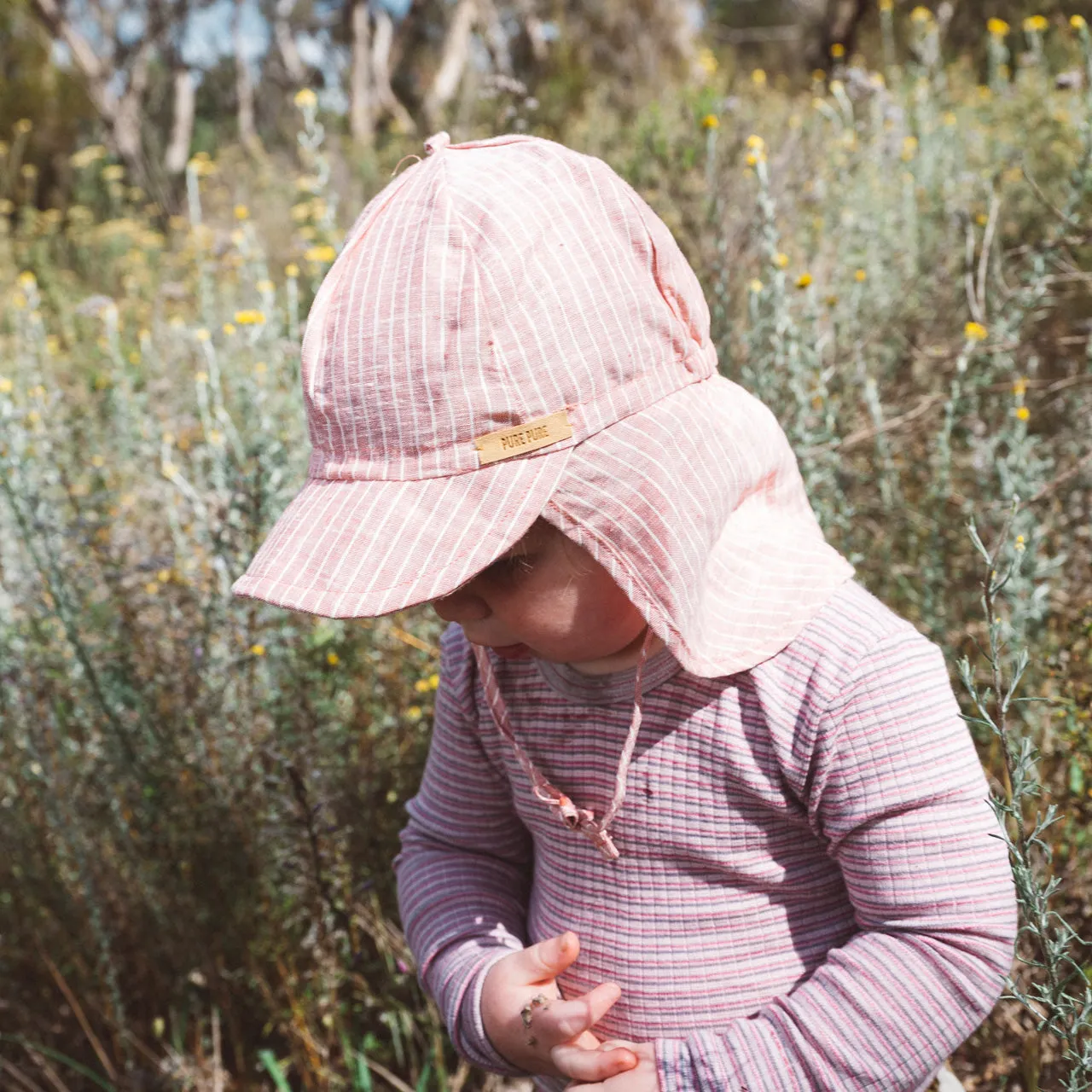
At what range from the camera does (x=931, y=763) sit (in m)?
0.91

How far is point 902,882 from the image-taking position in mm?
922

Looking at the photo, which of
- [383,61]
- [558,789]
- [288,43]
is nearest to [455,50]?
[383,61]

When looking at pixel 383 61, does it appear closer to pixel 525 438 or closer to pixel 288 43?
pixel 288 43

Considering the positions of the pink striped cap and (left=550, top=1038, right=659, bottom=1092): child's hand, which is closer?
the pink striped cap

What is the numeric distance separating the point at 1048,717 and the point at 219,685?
1.51m

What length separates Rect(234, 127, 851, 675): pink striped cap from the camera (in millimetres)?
846

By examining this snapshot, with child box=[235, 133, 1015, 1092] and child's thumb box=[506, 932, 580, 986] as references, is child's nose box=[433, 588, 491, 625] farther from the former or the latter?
child's thumb box=[506, 932, 580, 986]

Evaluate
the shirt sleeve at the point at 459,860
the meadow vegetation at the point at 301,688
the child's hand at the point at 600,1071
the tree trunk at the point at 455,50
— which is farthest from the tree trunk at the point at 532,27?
the child's hand at the point at 600,1071

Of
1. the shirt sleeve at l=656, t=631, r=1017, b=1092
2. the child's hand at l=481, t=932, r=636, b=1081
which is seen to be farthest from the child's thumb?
→ the shirt sleeve at l=656, t=631, r=1017, b=1092

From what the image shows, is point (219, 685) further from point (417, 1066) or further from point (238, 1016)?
point (417, 1066)

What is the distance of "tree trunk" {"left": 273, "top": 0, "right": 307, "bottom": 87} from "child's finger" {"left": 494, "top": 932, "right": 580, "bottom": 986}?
60.0 feet

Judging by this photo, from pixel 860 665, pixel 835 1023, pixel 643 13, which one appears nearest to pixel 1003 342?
pixel 860 665

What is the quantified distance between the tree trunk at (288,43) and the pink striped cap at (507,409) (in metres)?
18.1

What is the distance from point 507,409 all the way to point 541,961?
606mm
